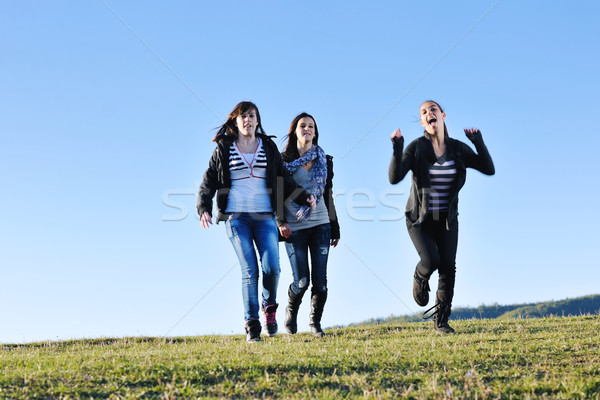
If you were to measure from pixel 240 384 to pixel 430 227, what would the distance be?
4.30m

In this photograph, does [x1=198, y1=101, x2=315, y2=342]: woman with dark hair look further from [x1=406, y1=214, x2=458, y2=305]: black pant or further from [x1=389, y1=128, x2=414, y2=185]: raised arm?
[x1=406, y1=214, x2=458, y2=305]: black pant

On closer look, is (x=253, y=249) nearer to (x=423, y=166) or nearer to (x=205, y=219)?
(x=205, y=219)

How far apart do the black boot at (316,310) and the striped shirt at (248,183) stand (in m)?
1.66

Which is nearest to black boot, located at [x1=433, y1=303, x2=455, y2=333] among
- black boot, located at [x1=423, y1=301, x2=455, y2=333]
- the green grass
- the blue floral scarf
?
black boot, located at [x1=423, y1=301, x2=455, y2=333]

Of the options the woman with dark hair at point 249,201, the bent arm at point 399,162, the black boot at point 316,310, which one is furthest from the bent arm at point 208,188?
the bent arm at point 399,162

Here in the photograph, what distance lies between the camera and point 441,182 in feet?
28.8

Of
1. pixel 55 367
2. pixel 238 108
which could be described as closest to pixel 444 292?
pixel 238 108

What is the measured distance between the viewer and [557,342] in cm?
→ 762

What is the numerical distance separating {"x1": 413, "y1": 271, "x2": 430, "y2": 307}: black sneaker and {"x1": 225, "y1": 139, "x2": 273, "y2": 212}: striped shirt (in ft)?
8.15

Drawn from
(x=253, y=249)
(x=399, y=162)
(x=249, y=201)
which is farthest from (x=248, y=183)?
(x=399, y=162)

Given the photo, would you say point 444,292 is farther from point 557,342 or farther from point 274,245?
point 274,245

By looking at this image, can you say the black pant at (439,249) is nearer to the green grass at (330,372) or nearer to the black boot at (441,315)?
the black boot at (441,315)

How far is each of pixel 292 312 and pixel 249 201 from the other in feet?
7.49

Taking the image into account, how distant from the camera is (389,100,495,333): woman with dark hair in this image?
28.4 ft
